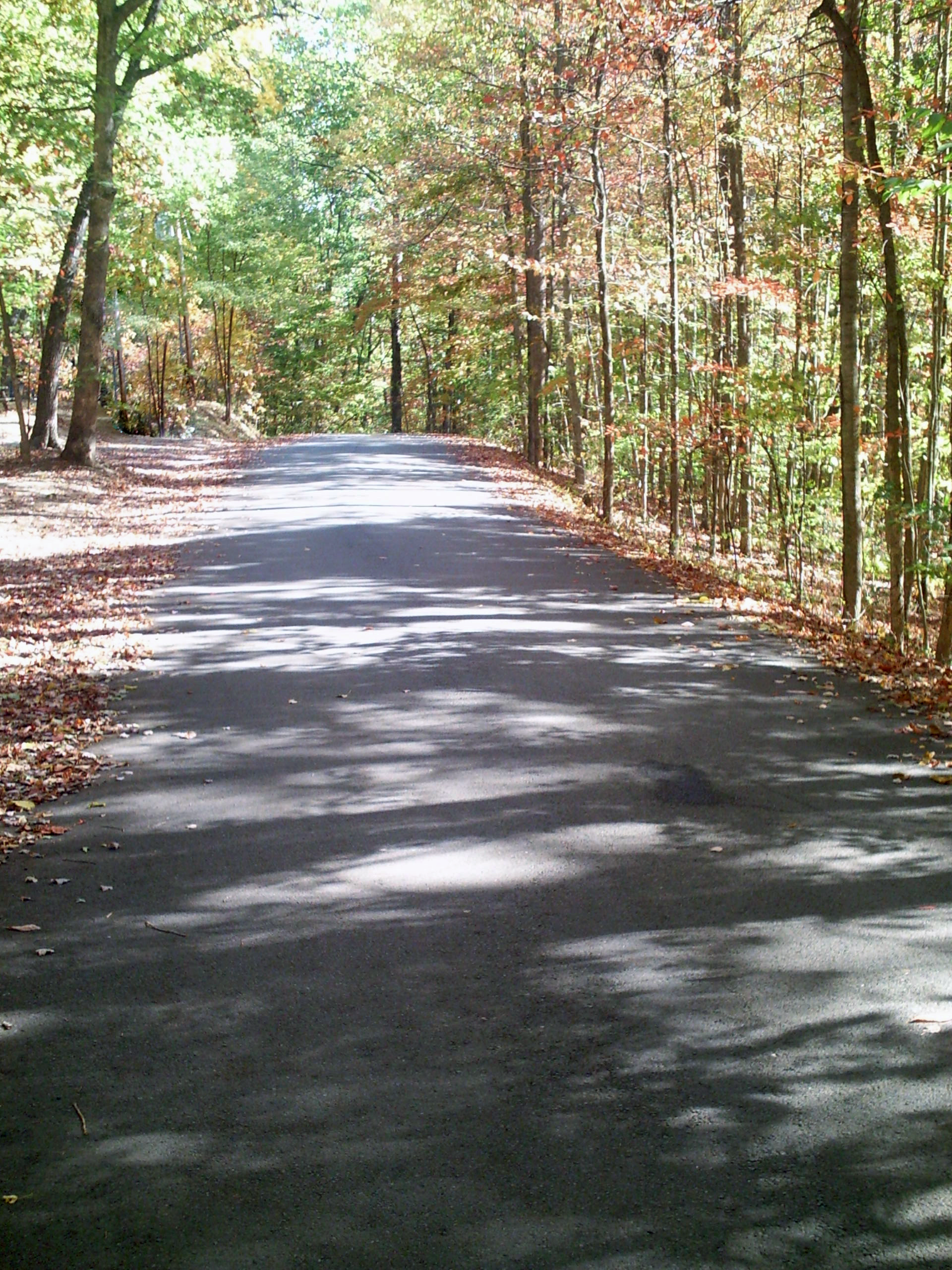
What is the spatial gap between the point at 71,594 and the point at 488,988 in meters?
8.89

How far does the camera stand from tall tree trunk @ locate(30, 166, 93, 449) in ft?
71.4

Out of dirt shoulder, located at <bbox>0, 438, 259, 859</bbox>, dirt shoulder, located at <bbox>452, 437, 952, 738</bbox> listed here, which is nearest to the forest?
dirt shoulder, located at <bbox>452, 437, 952, 738</bbox>

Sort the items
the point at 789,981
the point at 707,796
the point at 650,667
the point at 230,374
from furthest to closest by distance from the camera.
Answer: the point at 230,374
the point at 650,667
the point at 707,796
the point at 789,981

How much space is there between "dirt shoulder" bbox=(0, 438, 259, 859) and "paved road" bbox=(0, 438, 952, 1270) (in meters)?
0.43

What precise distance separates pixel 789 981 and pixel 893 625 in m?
9.78

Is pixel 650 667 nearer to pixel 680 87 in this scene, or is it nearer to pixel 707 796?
pixel 707 796

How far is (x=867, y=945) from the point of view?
4.47m

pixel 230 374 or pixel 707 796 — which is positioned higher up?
pixel 230 374

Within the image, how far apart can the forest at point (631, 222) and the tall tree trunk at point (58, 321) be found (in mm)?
62

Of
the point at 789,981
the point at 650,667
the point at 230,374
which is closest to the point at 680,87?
the point at 650,667

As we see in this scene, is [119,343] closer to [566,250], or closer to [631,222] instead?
[566,250]

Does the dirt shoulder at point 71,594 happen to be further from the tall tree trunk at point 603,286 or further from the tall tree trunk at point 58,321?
the tall tree trunk at point 603,286

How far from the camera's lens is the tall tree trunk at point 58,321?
21.8 metres

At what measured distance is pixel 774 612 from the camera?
455 inches
